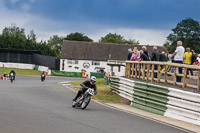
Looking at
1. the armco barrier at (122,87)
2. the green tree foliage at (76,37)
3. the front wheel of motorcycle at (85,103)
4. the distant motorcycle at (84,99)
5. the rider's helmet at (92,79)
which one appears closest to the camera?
the front wheel of motorcycle at (85,103)

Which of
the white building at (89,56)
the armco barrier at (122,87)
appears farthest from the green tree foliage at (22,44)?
the armco barrier at (122,87)

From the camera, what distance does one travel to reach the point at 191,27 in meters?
95.6

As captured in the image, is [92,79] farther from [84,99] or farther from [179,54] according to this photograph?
[179,54]

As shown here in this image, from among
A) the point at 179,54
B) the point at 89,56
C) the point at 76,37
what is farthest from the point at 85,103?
the point at 76,37

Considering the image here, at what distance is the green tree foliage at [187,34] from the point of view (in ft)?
309

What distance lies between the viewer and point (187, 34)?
95375 mm

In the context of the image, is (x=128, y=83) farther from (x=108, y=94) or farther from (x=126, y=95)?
(x=108, y=94)

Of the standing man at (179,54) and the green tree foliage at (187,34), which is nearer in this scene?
the standing man at (179,54)

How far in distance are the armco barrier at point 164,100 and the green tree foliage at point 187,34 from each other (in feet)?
246

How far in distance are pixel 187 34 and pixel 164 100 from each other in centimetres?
8131

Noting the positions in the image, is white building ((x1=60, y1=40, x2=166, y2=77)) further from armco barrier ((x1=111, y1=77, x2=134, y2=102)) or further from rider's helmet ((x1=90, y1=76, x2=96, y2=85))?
rider's helmet ((x1=90, y1=76, x2=96, y2=85))

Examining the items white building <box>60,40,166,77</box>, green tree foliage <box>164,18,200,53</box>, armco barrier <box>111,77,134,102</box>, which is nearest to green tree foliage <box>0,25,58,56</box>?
white building <box>60,40,166,77</box>

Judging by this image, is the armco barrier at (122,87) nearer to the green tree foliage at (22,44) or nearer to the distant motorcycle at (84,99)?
the distant motorcycle at (84,99)

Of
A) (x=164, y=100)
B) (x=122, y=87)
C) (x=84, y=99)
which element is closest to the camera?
(x=164, y=100)
